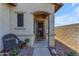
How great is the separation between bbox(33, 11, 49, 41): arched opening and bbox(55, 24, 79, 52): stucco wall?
0.22 meters

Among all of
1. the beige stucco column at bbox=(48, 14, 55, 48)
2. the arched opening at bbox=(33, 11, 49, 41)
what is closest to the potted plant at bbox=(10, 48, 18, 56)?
the arched opening at bbox=(33, 11, 49, 41)

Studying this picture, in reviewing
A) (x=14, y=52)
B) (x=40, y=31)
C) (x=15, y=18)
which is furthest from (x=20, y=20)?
(x=14, y=52)

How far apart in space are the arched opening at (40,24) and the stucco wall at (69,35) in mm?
218

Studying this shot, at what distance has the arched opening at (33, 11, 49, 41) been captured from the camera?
3.31 metres

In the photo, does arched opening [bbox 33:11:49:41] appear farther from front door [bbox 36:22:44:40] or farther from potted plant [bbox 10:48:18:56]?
potted plant [bbox 10:48:18:56]

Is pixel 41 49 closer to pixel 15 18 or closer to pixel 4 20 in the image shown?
pixel 15 18

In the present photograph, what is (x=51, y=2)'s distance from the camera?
10.6ft

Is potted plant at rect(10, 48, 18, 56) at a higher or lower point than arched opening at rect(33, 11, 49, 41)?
lower

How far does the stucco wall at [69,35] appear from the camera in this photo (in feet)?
10.9

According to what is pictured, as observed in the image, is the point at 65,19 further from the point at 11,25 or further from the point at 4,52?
the point at 4,52

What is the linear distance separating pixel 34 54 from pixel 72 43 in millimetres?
661

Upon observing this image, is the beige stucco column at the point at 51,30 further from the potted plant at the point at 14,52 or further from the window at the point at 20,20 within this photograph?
the potted plant at the point at 14,52

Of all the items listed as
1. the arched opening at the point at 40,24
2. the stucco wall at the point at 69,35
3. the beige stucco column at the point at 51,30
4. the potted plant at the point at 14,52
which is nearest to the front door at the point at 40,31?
the arched opening at the point at 40,24

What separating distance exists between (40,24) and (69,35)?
A: 0.52 m
